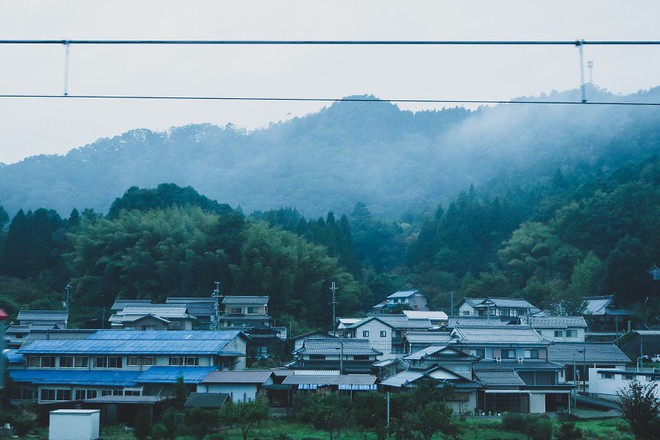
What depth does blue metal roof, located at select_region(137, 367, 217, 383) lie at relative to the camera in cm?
1814

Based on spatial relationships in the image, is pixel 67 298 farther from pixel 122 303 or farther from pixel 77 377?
pixel 77 377

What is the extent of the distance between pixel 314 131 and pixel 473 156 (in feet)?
67.9

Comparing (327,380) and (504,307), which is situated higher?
(504,307)

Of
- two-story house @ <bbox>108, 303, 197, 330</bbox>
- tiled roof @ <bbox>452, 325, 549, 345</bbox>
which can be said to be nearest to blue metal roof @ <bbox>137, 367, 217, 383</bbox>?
two-story house @ <bbox>108, 303, 197, 330</bbox>

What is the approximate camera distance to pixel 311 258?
33000 millimetres

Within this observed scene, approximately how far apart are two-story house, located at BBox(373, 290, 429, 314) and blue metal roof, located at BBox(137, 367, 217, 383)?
16735 mm

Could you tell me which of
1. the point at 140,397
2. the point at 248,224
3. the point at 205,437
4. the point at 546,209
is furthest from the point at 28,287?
the point at 546,209

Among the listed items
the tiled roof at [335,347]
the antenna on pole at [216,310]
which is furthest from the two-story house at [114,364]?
the antenna on pole at [216,310]

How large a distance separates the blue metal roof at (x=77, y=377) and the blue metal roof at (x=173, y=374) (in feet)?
1.02

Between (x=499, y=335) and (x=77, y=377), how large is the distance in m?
12.5

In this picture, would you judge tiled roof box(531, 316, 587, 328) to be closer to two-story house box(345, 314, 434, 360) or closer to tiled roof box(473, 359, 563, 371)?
two-story house box(345, 314, 434, 360)

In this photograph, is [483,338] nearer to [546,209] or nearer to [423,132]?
[546,209]

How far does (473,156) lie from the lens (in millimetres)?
75312

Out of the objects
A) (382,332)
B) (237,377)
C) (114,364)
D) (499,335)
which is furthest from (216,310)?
(499,335)
